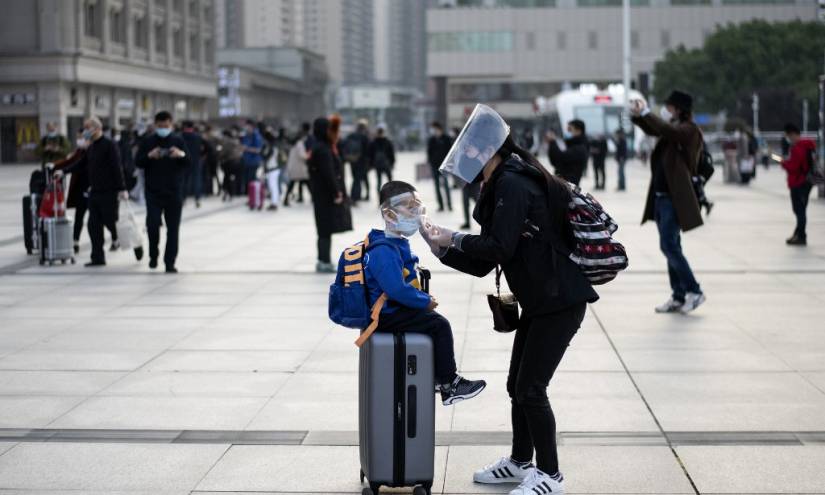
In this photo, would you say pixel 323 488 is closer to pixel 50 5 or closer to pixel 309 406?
pixel 309 406

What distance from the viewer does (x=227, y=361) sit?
29.2ft

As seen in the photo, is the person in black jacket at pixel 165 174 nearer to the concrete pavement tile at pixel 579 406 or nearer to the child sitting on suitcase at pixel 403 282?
the concrete pavement tile at pixel 579 406

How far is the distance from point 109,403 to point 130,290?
219 inches

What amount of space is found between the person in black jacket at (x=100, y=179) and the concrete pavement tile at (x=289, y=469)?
882 centimetres

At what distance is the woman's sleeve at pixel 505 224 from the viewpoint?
513 cm

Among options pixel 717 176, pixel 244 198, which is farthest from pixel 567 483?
pixel 717 176

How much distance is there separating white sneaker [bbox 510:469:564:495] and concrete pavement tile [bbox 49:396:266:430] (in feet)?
6.75

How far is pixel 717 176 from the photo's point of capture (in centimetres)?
4128

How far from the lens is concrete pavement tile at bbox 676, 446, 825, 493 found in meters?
5.58

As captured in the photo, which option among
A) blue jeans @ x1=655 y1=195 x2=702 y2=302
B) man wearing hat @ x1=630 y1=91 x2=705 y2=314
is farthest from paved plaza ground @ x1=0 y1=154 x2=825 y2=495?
man wearing hat @ x1=630 y1=91 x2=705 y2=314

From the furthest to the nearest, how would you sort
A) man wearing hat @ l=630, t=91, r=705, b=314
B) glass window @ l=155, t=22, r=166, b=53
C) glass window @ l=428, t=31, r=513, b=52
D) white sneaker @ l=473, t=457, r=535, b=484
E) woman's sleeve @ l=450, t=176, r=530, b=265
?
glass window @ l=428, t=31, r=513, b=52
glass window @ l=155, t=22, r=166, b=53
man wearing hat @ l=630, t=91, r=705, b=314
white sneaker @ l=473, t=457, r=535, b=484
woman's sleeve @ l=450, t=176, r=530, b=265

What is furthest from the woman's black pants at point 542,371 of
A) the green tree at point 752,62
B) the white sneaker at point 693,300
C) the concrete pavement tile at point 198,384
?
the green tree at point 752,62

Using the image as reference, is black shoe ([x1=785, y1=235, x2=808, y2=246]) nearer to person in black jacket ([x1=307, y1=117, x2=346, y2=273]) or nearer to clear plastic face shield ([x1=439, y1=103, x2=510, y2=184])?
person in black jacket ([x1=307, y1=117, x2=346, y2=273])

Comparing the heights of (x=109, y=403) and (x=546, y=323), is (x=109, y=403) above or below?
below
